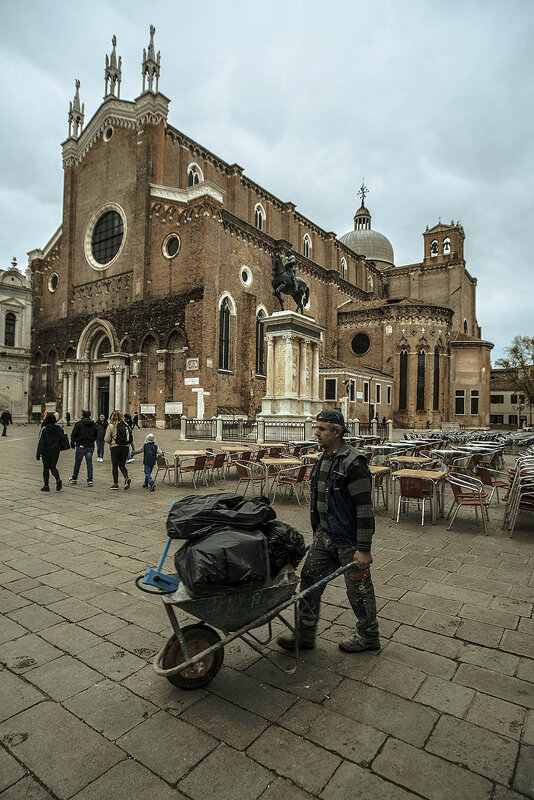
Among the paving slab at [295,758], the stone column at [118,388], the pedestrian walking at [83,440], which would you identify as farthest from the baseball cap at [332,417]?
the stone column at [118,388]

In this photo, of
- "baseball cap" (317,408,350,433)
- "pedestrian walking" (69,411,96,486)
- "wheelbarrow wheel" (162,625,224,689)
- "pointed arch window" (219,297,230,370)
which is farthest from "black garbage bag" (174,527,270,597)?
"pointed arch window" (219,297,230,370)

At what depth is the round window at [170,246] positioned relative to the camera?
2588 cm

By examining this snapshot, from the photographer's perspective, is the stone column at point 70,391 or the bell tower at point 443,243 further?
the bell tower at point 443,243

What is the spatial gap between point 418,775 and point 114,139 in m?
33.9

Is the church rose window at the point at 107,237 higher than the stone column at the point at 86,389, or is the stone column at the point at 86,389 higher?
the church rose window at the point at 107,237

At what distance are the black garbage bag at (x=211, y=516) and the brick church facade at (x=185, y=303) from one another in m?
21.3

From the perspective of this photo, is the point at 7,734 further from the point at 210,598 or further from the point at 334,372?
the point at 334,372

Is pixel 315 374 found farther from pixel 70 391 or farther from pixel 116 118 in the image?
pixel 116 118

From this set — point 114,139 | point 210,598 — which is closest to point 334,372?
point 114,139

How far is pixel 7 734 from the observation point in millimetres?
2262

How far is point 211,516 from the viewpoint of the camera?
8.53ft

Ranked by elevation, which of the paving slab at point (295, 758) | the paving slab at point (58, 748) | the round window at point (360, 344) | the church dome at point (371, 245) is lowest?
the paving slab at point (58, 748)

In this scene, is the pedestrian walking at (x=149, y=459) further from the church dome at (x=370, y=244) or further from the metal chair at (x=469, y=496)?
the church dome at (x=370, y=244)

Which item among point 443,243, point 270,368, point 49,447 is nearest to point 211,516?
point 49,447
